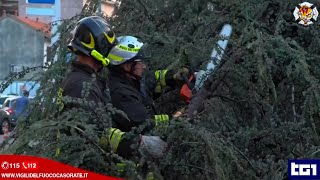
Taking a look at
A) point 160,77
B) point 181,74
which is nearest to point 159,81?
point 160,77

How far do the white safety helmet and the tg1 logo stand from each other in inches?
57.5

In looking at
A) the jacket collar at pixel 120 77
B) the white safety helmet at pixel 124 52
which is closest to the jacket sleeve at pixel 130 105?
the jacket collar at pixel 120 77

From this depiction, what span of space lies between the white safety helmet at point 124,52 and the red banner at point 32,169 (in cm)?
141

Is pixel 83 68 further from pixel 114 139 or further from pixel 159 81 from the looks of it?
pixel 159 81

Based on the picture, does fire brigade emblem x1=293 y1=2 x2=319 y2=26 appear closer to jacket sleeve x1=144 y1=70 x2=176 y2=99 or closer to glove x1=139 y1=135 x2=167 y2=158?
jacket sleeve x1=144 y1=70 x2=176 y2=99

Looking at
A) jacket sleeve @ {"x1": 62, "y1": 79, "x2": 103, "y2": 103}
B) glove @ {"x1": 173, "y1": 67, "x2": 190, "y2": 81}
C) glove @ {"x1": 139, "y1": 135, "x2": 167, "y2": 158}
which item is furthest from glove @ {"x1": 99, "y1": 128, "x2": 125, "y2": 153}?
glove @ {"x1": 173, "y1": 67, "x2": 190, "y2": 81}

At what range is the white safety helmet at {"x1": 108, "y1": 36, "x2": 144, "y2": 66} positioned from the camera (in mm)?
4320

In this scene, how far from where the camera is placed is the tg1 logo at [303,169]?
340 cm

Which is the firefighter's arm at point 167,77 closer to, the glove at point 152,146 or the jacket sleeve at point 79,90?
the jacket sleeve at point 79,90

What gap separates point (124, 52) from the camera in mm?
4336

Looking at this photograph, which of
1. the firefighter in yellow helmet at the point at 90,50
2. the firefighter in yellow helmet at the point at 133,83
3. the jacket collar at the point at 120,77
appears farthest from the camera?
the jacket collar at the point at 120,77

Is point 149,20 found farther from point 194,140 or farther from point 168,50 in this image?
point 194,140

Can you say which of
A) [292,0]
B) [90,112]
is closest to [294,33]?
[292,0]

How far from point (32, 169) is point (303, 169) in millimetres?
1545
